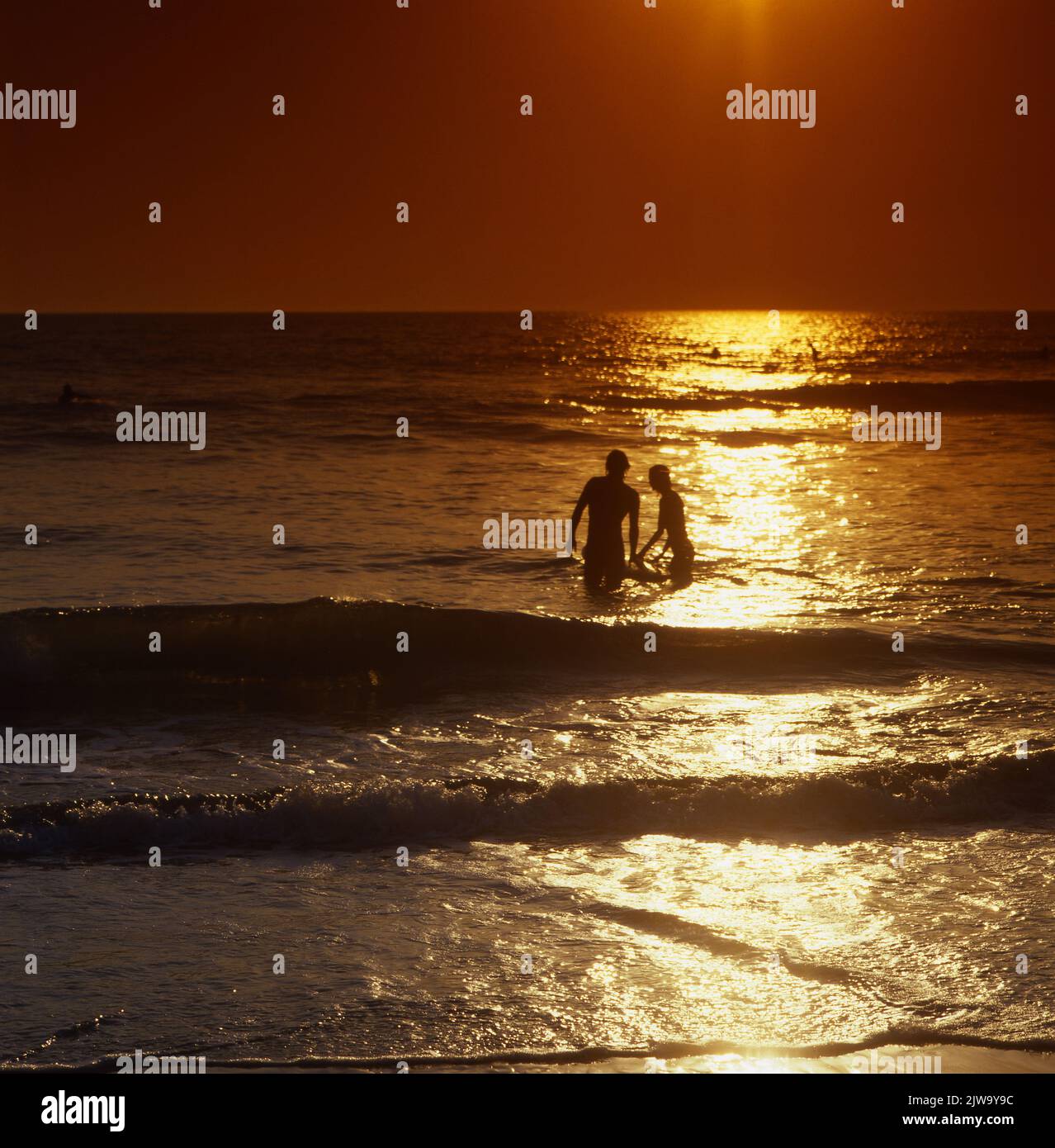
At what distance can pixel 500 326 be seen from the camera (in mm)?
137375

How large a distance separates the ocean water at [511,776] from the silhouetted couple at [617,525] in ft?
1.27

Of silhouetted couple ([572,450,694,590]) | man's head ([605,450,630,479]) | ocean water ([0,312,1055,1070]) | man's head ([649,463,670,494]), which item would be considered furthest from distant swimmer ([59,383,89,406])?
man's head ([649,463,670,494])

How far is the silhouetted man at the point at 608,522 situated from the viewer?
13.6 metres

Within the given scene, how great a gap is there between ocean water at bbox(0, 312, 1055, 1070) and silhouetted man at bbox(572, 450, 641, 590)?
37cm

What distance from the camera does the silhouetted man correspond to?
13.6 m

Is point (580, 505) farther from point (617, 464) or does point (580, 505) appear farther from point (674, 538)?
point (674, 538)

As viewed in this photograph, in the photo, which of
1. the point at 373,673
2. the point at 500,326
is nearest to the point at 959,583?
the point at 373,673

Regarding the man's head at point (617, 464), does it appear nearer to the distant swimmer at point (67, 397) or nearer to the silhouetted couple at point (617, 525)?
the silhouetted couple at point (617, 525)

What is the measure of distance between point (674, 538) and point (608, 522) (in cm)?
109

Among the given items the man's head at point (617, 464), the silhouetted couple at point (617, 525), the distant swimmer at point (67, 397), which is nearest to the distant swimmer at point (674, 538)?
the silhouetted couple at point (617, 525)

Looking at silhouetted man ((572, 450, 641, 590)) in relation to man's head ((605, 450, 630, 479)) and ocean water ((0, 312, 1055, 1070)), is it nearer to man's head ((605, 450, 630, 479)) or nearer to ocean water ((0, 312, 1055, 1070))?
Answer: man's head ((605, 450, 630, 479))

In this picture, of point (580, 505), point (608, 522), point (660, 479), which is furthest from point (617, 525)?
point (660, 479)

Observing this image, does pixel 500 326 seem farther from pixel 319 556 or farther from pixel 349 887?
pixel 349 887
